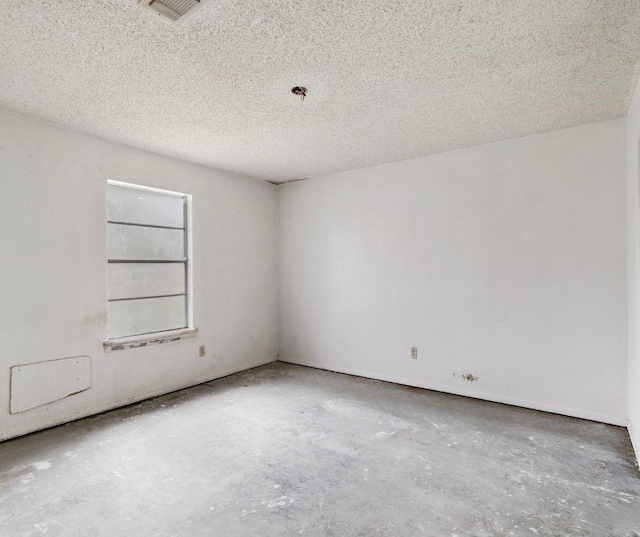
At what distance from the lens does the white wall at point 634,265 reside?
97.9 inches

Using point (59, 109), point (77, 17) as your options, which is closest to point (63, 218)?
point (59, 109)

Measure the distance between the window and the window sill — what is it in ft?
0.12

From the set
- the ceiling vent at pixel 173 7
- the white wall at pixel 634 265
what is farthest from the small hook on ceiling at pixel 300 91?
the white wall at pixel 634 265

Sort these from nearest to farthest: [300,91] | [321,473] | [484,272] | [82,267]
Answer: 1. [321,473]
2. [300,91]
3. [82,267]
4. [484,272]

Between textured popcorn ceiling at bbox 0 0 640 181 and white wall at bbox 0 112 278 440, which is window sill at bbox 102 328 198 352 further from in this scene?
textured popcorn ceiling at bbox 0 0 640 181

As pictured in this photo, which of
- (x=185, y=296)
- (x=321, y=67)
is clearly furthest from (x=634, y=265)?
(x=185, y=296)

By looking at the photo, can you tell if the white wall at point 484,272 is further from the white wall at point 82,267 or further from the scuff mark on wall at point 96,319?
the scuff mark on wall at point 96,319

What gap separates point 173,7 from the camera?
5.55 feet

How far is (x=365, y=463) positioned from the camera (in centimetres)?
243

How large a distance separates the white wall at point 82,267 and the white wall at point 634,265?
389 centimetres

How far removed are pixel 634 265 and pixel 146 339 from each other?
4.23 metres

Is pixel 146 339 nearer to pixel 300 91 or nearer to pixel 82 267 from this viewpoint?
pixel 82 267

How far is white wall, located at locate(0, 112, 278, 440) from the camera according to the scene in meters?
2.85

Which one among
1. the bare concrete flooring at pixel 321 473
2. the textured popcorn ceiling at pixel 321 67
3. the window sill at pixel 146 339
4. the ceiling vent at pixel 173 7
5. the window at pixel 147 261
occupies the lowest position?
the bare concrete flooring at pixel 321 473
